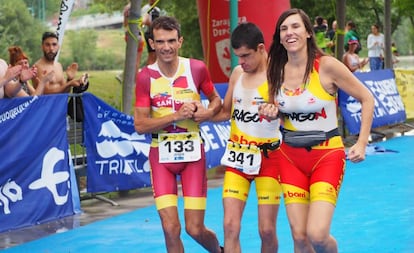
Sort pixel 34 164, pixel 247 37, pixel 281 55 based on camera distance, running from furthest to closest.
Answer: pixel 34 164, pixel 247 37, pixel 281 55

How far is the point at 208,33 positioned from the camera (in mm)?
17891

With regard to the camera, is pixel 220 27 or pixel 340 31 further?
pixel 340 31

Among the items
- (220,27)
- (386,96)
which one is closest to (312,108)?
(220,27)

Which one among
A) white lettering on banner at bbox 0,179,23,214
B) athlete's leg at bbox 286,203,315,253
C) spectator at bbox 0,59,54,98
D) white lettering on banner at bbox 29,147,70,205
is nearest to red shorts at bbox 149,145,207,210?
athlete's leg at bbox 286,203,315,253

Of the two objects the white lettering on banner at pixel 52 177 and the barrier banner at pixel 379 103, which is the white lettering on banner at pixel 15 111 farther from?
the barrier banner at pixel 379 103

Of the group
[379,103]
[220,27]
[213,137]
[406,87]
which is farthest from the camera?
[406,87]

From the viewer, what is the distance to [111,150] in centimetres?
1192

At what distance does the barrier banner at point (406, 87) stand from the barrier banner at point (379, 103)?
57cm

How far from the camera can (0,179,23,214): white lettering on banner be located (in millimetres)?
10086

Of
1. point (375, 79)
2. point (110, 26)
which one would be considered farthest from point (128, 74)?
point (110, 26)

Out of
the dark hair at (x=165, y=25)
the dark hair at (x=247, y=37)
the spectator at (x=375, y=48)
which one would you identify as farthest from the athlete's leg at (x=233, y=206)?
the spectator at (x=375, y=48)

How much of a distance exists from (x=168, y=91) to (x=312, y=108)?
4.52 feet

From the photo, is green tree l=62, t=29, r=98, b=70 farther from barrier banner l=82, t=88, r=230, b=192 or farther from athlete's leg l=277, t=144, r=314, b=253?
athlete's leg l=277, t=144, r=314, b=253

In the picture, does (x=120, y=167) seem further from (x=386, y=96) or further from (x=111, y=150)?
(x=386, y=96)
